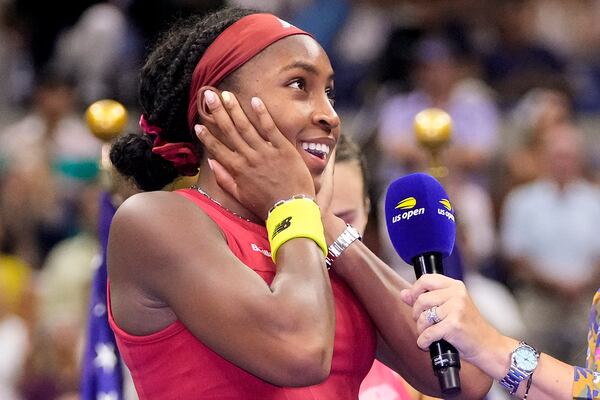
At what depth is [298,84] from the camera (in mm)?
2695

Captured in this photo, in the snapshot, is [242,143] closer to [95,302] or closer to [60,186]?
[95,302]

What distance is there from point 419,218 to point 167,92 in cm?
68

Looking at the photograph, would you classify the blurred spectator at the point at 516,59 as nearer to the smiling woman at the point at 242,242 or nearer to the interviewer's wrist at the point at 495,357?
the smiling woman at the point at 242,242

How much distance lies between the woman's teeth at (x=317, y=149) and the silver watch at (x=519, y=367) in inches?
24.5

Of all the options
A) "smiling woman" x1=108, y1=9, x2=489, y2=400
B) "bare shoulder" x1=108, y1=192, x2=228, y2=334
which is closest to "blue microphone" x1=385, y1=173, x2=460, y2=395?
"smiling woman" x1=108, y1=9, x2=489, y2=400

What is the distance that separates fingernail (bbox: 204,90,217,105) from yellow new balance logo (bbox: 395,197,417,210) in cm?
47

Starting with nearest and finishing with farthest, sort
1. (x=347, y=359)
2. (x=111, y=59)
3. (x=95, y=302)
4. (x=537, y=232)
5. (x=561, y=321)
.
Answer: (x=347, y=359)
(x=95, y=302)
(x=561, y=321)
(x=537, y=232)
(x=111, y=59)

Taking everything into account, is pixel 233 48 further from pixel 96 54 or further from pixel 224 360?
pixel 96 54

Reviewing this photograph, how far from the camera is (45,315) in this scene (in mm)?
6570

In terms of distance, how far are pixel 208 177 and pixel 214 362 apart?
0.47m

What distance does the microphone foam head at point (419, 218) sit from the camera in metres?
2.48

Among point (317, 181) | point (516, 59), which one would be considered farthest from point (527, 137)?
point (317, 181)

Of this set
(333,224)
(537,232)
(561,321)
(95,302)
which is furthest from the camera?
(537,232)

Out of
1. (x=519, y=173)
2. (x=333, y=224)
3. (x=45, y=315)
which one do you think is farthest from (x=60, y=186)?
(x=333, y=224)
